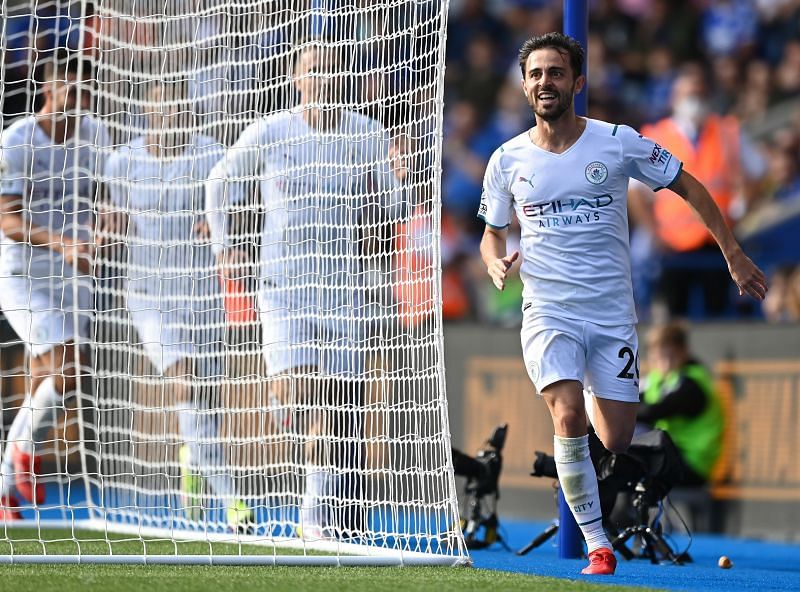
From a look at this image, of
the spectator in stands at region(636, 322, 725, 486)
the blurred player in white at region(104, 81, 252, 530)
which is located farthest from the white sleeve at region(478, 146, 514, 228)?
the spectator in stands at region(636, 322, 725, 486)

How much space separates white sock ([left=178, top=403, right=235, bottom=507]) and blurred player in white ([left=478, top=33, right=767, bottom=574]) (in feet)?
6.93

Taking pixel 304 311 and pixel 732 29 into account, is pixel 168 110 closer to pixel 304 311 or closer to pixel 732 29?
pixel 304 311

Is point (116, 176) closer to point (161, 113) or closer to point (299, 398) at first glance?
point (161, 113)

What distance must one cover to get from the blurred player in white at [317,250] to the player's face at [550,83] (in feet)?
3.27

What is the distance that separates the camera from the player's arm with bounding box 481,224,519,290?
587cm

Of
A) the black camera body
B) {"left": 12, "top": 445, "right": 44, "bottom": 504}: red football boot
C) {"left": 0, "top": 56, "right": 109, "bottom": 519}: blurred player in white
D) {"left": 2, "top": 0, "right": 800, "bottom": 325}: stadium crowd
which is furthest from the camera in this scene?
{"left": 2, "top": 0, "right": 800, "bottom": 325}: stadium crowd

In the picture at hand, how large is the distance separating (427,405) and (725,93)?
31.4 feet

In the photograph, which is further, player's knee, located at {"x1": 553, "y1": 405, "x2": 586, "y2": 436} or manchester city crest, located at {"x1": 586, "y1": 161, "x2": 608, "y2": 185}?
manchester city crest, located at {"x1": 586, "y1": 161, "x2": 608, "y2": 185}

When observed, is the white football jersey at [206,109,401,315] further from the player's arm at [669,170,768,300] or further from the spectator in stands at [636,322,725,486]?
the spectator in stands at [636,322,725,486]

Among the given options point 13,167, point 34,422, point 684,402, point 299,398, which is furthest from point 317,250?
point 684,402

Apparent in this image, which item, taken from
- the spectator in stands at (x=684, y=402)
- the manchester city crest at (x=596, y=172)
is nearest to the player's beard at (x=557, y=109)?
the manchester city crest at (x=596, y=172)

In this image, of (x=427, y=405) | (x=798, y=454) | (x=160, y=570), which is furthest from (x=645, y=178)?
(x=798, y=454)

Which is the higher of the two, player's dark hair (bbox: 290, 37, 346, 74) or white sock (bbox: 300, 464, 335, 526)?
player's dark hair (bbox: 290, 37, 346, 74)

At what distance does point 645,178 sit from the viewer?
246 inches
